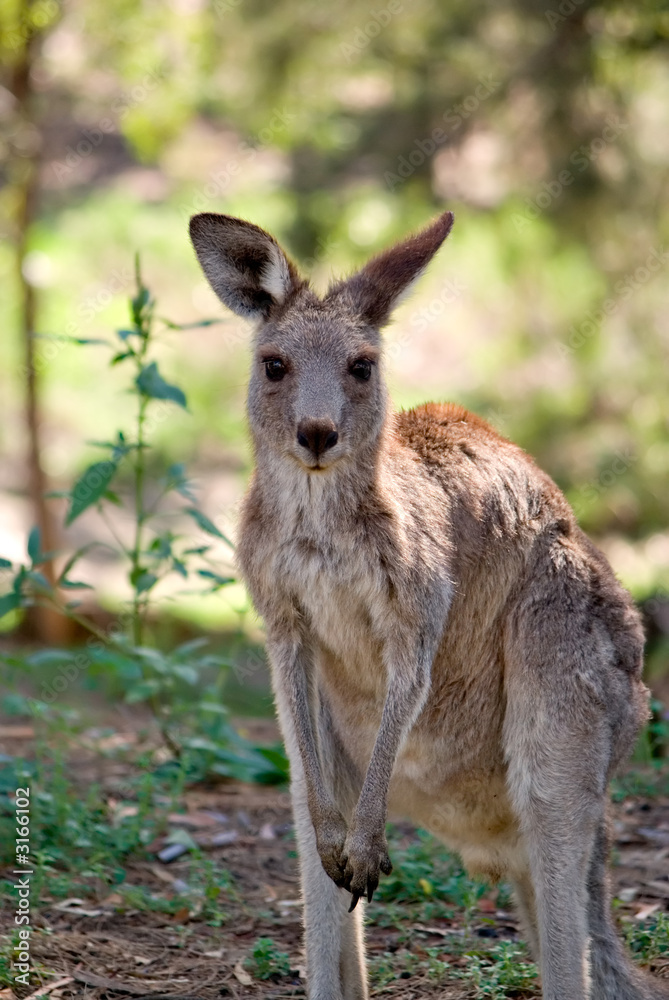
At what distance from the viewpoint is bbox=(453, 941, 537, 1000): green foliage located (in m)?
2.99

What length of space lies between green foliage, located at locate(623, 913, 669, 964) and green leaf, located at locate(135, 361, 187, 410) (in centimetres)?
209

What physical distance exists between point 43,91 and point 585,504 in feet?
13.4

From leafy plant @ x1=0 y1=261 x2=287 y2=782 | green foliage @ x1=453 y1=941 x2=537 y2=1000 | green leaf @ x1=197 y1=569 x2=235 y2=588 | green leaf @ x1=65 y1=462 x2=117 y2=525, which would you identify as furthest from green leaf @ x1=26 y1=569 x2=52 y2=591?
green foliage @ x1=453 y1=941 x2=537 y2=1000

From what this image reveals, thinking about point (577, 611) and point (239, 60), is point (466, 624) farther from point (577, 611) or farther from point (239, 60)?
point (239, 60)

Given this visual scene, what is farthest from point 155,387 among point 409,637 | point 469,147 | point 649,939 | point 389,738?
point 469,147

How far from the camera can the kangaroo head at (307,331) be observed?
277 centimetres

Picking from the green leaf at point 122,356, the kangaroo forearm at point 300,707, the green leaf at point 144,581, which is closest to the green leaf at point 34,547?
the green leaf at point 144,581

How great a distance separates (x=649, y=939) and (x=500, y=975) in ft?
1.64

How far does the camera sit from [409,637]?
9.14 feet

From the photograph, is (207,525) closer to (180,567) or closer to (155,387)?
(180,567)

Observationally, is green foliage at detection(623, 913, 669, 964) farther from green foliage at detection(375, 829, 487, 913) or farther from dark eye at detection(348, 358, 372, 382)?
dark eye at detection(348, 358, 372, 382)

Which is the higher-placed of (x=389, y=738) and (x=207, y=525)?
(x=207, y=525)

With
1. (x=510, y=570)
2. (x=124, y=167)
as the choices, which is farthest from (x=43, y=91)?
(x=124, y=167)

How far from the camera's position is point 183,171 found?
12.6m
